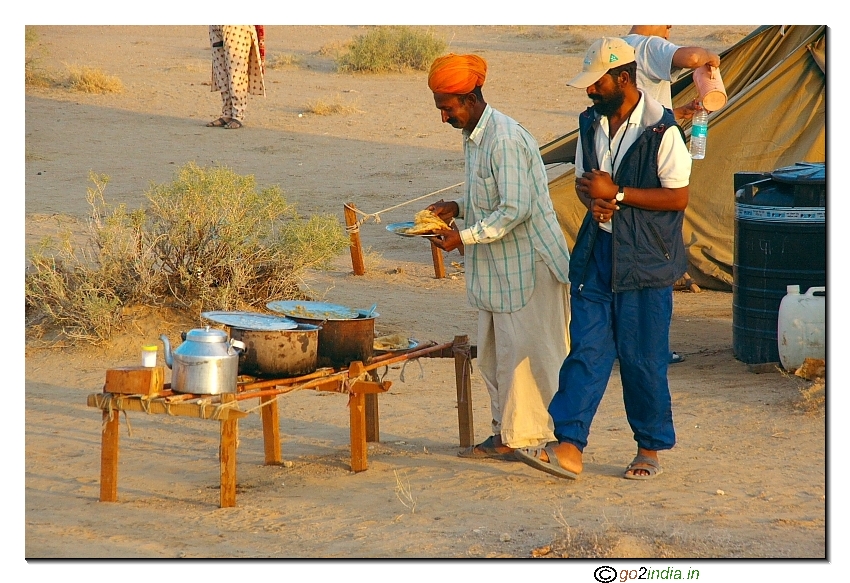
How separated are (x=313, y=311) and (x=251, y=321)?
0.36 metres

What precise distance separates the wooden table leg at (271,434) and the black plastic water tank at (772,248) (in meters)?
2.82

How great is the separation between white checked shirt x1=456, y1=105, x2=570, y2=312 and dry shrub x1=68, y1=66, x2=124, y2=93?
12894mm

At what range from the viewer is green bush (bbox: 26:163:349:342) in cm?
679

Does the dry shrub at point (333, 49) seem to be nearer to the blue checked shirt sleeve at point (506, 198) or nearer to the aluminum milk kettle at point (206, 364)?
the blue checked shirt sleeve at point (506, 198)

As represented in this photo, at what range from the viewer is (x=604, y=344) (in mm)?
4289

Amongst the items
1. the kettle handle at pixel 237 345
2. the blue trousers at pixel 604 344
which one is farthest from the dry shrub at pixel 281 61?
the blue trousers at pixel 604 344

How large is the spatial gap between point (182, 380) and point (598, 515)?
163cm

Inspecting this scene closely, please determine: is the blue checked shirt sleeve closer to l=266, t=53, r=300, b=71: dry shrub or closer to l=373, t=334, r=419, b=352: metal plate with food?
l=373, t=334, r=419, b=352: metal plate with food

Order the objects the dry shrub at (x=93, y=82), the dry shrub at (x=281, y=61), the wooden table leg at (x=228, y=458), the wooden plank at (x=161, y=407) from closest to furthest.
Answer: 1. the wooden plank at (x=161, y=407)
2. the wooden table leg at (x=228, y=458)
3. the dry shrub at (x=93, y=82)
4. the dry shrub at (x=281, y=61)

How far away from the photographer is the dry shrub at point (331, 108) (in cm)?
1502

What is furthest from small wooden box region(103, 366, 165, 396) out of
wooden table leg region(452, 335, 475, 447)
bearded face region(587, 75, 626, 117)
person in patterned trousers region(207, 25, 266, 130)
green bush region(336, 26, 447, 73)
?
green bush region(336, 26, 447, 73)

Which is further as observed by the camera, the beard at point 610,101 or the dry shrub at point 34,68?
the dry shrub at point 34,68

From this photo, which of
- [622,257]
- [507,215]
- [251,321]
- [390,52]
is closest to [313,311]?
[251,321]

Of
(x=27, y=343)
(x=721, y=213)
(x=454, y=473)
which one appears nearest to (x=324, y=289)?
(x=27, y=343)
